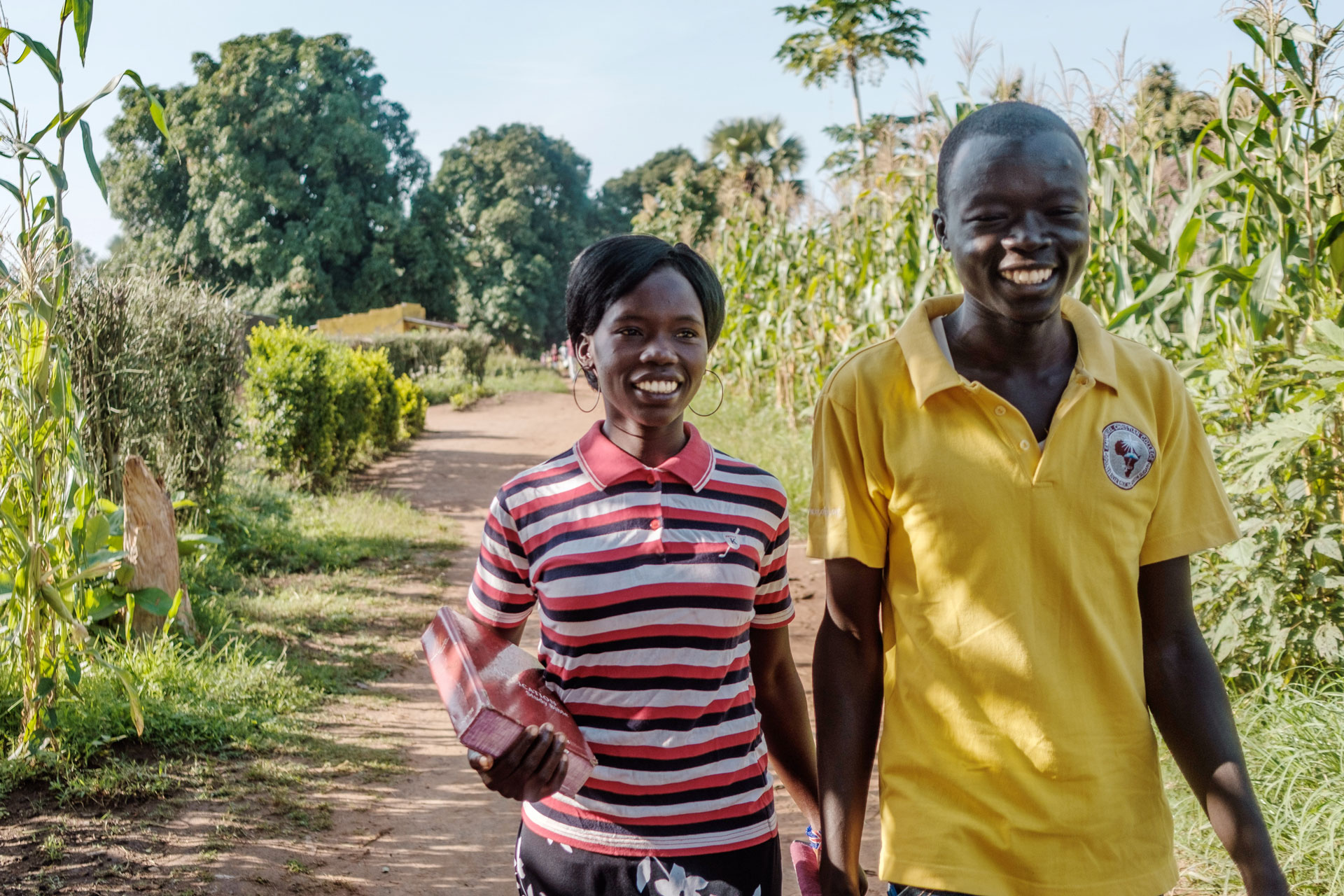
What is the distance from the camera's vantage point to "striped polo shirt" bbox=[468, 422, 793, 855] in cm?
161

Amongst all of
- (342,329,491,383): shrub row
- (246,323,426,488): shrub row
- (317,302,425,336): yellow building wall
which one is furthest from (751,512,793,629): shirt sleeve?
(317,302,425,336): yellow building wall

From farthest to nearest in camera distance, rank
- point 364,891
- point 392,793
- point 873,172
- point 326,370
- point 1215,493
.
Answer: point 326,370
point 873,172
point 392,793
point 364,891
point 1215,493

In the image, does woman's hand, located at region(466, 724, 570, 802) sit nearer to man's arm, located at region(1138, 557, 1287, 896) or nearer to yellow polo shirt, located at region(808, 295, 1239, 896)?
yellow polo shirt, located at region(808, 295, 1239, 896)

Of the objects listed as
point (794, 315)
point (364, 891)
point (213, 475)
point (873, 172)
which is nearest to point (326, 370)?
point (213, 475)

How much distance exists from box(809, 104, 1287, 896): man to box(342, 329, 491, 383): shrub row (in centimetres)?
2219

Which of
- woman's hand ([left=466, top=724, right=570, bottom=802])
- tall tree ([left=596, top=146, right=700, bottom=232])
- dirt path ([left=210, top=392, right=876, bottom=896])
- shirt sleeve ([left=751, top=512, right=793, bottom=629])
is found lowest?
dirt path ([left=210, top=392, right=876, bottom=896])

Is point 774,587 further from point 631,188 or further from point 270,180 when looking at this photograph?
point 631,188

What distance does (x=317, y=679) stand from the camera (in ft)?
17.0

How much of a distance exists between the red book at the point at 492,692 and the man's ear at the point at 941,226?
2.98 feet

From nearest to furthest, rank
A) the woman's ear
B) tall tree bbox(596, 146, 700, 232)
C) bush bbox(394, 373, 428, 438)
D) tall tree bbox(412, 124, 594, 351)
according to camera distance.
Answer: the woman's ear
bush bbox(394, 373, 428, 438)
tall tree bbox(412, 124, 594, 351)
tall tree bbox(596, 146, 700, 232)

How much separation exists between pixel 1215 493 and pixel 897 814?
67cm

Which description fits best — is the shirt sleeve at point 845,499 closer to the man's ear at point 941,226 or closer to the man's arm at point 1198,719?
the man's ear at point 941,226

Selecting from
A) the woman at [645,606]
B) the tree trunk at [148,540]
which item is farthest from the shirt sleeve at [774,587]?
the tree trunk at [148,540]

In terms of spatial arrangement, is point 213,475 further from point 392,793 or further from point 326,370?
point 392,793
